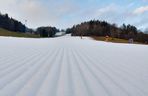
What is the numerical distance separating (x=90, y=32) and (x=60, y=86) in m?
94.4

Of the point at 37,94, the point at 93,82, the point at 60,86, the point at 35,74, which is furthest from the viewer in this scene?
the point at 35,74

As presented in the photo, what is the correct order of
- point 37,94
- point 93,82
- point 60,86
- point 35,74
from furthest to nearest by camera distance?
point 35,74, point 93,82, point 60,86, point 37,94

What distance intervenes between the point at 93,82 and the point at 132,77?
1.16 meters

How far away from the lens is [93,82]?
4.94m

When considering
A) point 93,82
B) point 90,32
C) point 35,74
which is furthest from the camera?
point 90,32

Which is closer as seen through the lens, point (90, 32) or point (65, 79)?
point (65, 79)

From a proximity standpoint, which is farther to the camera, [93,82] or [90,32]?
[90,32]

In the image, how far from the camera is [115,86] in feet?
15.1

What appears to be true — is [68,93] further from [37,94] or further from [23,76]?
[23,76]

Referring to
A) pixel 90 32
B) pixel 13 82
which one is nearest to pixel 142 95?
pixel 13 82

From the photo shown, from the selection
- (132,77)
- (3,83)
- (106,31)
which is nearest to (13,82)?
(3,83)

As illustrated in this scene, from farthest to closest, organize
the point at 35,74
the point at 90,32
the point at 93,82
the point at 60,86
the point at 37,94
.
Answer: the point at 90,32 < the point at 35,74 < the point at 93,82 < the point at 60,86 < the point at 37,94

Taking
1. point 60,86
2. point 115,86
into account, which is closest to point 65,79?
point 60,86

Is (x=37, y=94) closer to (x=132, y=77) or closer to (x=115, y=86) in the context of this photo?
(x=115, y=86)
